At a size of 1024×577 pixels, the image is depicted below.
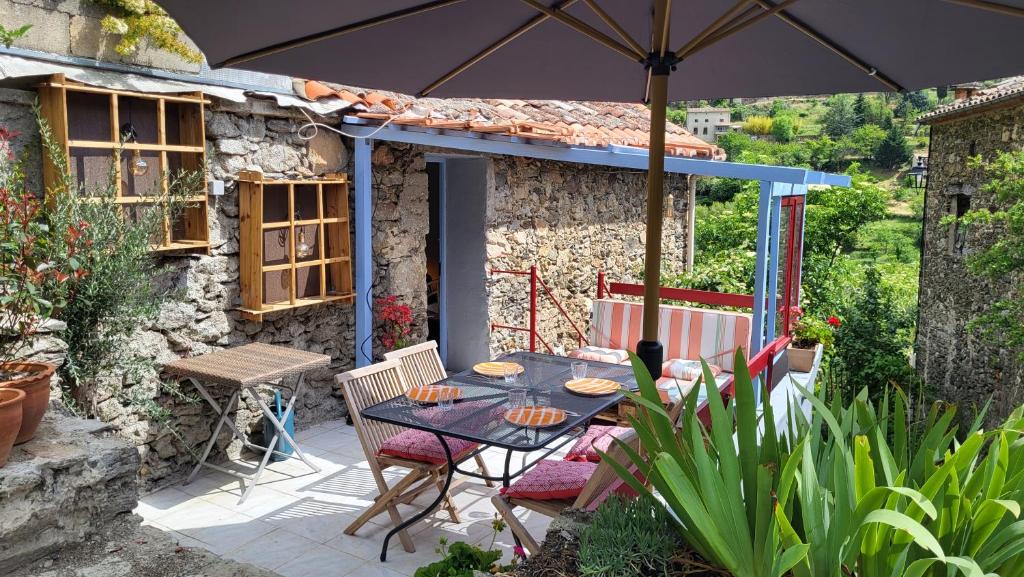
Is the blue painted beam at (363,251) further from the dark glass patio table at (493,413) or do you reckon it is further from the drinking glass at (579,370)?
the drinking glass at (579,370)

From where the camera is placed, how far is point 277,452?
4.90 meters

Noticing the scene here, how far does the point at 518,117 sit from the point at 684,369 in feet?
8.23

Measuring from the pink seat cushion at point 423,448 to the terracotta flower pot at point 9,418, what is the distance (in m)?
1.75

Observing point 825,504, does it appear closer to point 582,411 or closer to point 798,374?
point 582,411

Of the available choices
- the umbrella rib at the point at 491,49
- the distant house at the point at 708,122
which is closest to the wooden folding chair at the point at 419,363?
the umbrella rib at the point at 491,49

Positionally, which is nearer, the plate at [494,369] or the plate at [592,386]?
the plate at [592,386]

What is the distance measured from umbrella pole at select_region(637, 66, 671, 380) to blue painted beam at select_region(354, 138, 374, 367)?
336 cm

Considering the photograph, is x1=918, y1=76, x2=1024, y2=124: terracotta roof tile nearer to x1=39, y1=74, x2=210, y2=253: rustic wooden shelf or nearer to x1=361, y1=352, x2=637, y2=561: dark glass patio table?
x1=361, y1=352, x2=637, y2=561: dark glass patio table

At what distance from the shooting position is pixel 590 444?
12.3 feet

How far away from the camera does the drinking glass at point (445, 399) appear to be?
3.69 metres

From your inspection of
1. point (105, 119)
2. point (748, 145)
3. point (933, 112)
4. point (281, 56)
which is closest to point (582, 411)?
point (281, 56)

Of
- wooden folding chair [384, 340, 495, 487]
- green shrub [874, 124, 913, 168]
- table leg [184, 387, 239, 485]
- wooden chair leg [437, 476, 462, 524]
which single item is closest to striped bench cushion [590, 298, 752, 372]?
wooden folding chair [384, 340, 495, 487]

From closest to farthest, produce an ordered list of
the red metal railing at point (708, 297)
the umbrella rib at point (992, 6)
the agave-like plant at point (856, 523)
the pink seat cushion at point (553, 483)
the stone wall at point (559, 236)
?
the agave-like plant at point (856, 523)
the umbrella rib at point (992, 6)
the pink seat cushion at point (553, 483)
the red metal railing at point (708, 297)
the stone wall at point (559, 236)

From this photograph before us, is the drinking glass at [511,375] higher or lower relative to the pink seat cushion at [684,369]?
higher
